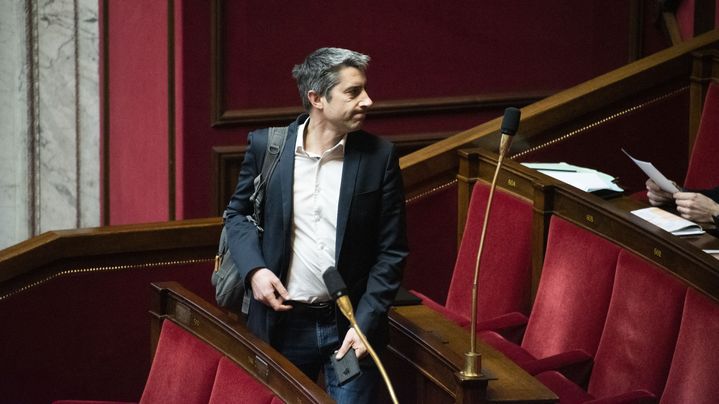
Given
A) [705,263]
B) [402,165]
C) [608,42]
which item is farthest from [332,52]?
[608,42]

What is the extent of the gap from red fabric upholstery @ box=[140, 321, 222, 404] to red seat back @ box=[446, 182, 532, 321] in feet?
1.46

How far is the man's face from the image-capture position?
1.04 m

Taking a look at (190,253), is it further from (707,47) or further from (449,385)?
(707,47)

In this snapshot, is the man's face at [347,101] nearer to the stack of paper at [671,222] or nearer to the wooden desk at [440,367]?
the wooden desk at [440,367]

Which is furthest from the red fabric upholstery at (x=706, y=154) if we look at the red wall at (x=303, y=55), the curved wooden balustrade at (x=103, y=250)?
the curved wooden balustrade at (x=103, y=250)

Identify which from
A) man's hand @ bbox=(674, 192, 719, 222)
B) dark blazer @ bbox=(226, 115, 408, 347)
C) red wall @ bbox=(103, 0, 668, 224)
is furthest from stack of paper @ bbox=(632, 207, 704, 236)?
red wall @ bbox=(103, 0, 668, 224)

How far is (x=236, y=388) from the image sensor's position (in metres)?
0.97

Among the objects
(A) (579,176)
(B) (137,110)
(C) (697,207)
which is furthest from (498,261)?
(B) (137,110)

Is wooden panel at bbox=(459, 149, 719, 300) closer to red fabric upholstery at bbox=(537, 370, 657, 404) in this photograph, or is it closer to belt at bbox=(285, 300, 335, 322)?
red fabric upholstery at bbox=(537, 370, 657, 404)

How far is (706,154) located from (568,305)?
0.35 metres

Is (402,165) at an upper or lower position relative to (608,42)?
lower

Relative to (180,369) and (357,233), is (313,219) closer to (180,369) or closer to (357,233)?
(357,233)

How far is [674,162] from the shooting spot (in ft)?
5.55

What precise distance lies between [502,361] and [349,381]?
17cm
